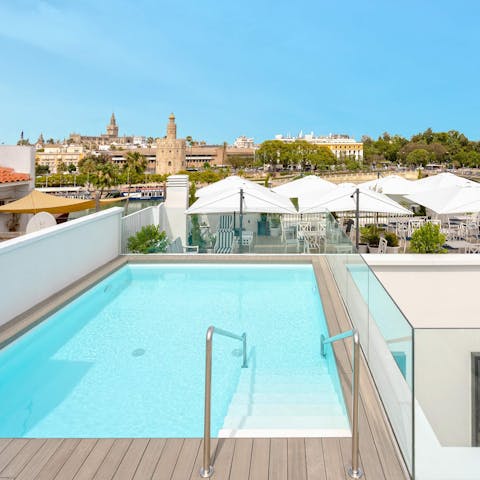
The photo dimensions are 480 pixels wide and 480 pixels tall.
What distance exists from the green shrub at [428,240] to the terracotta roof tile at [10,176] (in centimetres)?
1164

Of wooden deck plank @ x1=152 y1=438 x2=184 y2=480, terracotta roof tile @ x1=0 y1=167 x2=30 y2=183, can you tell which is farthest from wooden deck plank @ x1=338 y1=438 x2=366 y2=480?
terracotta roof tile @ x1=0 y1=167 x2=30 y2=183

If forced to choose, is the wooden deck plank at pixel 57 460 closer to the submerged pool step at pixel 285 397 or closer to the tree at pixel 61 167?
the submerged pool step at pixel 285 397

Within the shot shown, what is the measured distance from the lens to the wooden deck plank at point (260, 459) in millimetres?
2820

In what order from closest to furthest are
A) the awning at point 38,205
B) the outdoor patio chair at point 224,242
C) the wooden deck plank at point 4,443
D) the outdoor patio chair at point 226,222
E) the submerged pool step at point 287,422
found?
the wooden deck plank at point 4,443
the submerged pool step at point 287,422
the outdoor patio chair at point 224,242
the outdoor patio chair at point 226,222
the awning at point 38,205

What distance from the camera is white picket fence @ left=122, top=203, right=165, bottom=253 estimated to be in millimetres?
9711

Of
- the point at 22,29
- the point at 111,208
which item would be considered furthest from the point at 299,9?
the point at 111,208

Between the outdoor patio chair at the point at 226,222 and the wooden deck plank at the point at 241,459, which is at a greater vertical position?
the outdoor patio chair at the point at 226,222

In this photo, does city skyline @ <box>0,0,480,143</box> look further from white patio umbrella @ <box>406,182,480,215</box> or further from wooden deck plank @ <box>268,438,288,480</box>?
wooden deck plank @ <box>268,438,288,480</box>

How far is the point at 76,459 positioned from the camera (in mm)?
2994

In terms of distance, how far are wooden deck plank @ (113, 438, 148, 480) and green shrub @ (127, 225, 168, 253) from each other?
22.2ft

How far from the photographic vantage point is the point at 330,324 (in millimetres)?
5695

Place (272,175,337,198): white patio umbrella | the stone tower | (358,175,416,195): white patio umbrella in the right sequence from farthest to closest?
1. the stone tower
2. (358,175,416,195): white patio umbrella
3. (272,175,337,198): white patio umbrella

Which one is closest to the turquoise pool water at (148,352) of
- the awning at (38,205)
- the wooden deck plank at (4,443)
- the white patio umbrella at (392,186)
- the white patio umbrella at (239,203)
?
the wooden deck plank at (4,443)

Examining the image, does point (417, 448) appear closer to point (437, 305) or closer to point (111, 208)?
point (437, 305)
